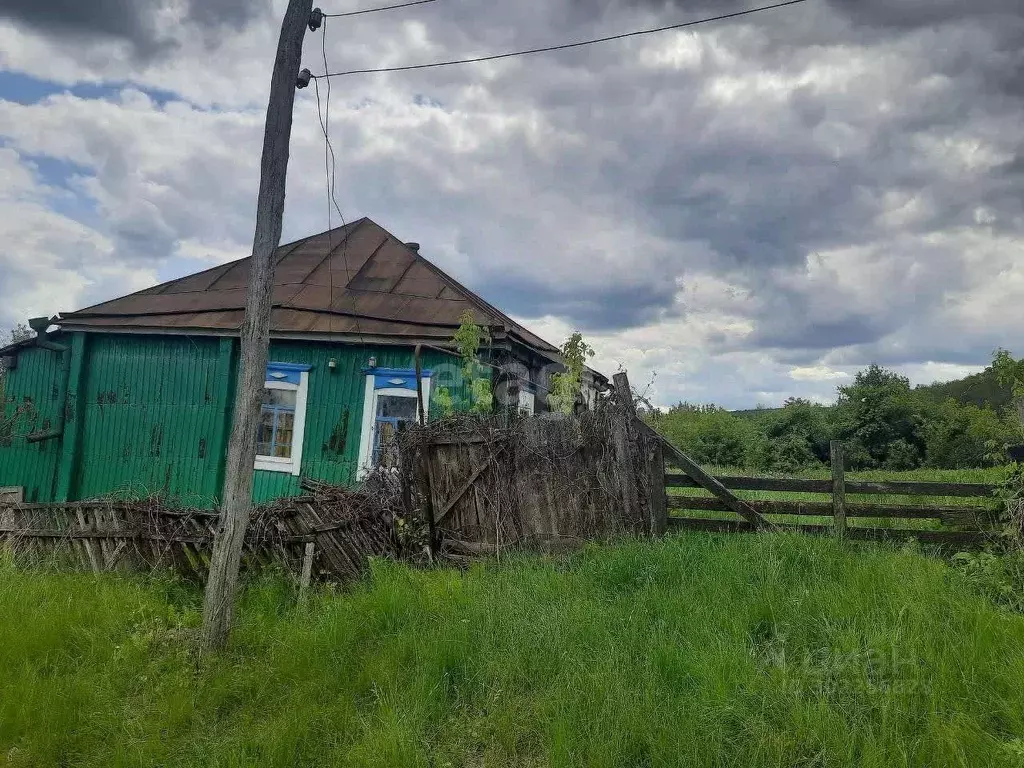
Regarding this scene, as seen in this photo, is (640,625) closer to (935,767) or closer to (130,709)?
(935,767)

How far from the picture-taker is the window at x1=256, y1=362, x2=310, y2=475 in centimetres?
1196

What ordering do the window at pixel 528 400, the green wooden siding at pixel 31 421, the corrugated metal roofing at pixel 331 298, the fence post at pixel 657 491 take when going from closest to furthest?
the fence post at pixel 657 491
the corrugated metal roofing at pixel 331 298
the window at pixel 528 400
the green wooden siding at pixel 31 421

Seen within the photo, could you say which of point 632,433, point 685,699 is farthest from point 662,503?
point 685,699

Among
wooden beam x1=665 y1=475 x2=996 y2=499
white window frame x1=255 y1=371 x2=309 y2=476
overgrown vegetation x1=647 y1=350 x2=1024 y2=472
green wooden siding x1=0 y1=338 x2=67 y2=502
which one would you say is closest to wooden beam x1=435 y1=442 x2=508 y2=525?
wooden beam x1=665 y1=475 x2=996 y2=499

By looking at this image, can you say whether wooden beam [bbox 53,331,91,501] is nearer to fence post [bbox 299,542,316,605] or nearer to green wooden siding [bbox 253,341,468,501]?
green wooden siding [bbox 253,341,468,501]

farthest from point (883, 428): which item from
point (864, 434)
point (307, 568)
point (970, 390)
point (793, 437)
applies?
point (307, 568)

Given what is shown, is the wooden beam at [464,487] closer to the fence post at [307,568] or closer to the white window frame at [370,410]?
the fence post at [307,568]

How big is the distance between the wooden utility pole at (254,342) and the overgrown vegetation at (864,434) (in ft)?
64.6

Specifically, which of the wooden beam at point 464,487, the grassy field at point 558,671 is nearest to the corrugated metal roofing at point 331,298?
the wooden beam at point 464,487

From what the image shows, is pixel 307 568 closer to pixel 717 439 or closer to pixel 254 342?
pixel 254 342

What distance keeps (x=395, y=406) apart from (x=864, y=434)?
73.3 ft

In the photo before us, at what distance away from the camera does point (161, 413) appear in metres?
12.8

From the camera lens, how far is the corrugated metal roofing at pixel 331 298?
11.9 meters

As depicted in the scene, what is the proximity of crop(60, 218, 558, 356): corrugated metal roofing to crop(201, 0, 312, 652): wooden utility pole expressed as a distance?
541cm
